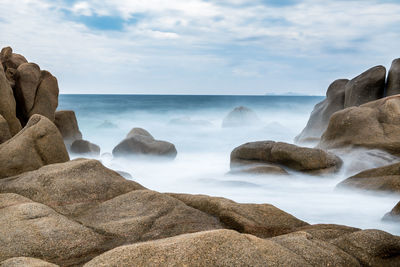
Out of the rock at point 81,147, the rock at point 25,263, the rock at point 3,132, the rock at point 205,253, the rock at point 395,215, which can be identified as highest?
the rock at point 3,132

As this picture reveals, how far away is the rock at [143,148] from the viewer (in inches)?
624

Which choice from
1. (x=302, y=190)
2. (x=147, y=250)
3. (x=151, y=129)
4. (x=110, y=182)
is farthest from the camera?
(x=151, y=129)

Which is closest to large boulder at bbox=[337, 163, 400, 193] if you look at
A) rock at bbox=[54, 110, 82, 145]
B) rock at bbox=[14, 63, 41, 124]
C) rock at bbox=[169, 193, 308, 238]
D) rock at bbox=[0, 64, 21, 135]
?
rock at bbox=[169, 193, 308, 238]

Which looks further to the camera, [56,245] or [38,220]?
[38,220]

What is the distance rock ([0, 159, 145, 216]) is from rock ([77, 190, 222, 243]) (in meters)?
0.26

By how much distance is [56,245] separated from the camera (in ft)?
13.7

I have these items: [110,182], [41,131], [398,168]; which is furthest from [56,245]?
[398,168]

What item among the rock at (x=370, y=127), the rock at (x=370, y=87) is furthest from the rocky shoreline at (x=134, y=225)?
the rock at (x=370, y=87)

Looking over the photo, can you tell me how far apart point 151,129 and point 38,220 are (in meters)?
27.6

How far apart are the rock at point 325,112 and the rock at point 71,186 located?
40.9ft

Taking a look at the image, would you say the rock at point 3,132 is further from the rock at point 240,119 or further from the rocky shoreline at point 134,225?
the rock at point 240,119

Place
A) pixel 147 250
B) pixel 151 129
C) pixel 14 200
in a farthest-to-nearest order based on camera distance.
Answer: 1. pixel 151 129
2. pixel 14 200
3. pixel 147 250

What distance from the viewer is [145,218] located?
16.0ft

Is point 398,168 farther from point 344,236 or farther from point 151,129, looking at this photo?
point 151,129
